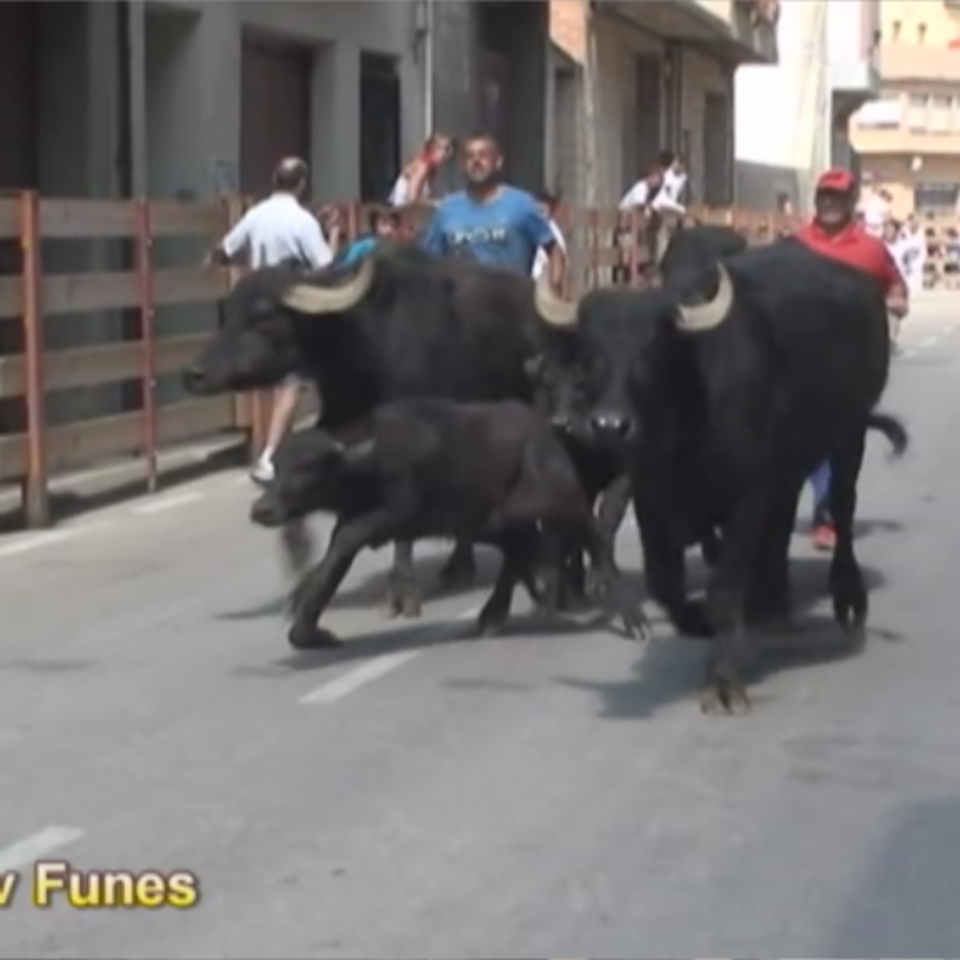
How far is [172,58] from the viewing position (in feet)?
76.0

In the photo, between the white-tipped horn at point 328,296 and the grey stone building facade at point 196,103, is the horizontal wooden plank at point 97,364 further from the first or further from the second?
the white-tipped horn at point 328,296

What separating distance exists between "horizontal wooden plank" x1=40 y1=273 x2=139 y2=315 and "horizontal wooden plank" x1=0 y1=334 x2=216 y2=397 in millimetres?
252

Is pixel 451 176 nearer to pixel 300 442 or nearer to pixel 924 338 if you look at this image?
pixel 924 338

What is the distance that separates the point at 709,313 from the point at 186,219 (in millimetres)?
8926

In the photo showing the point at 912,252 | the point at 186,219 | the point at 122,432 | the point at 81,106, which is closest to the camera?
the point at 122,432

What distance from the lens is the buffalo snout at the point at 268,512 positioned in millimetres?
11180

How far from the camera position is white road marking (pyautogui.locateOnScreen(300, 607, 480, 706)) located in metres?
10.6

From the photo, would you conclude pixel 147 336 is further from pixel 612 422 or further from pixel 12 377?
pixel 612 422

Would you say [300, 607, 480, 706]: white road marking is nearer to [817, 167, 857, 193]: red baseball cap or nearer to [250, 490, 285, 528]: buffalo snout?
[250, 490, 285, 528]: buffalo snout

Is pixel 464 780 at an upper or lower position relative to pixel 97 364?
lower

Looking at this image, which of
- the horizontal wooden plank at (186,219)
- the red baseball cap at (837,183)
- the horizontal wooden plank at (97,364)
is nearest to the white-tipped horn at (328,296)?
the red baseball cap at (837,183)

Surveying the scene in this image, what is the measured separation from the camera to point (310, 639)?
1148cm

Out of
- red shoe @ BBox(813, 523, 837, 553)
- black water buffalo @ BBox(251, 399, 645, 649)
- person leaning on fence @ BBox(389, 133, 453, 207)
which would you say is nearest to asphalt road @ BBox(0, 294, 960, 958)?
black water buffalo @ BBox(251, 399, 645, 649)

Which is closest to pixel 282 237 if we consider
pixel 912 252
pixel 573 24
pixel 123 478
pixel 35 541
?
pixel 123 478
